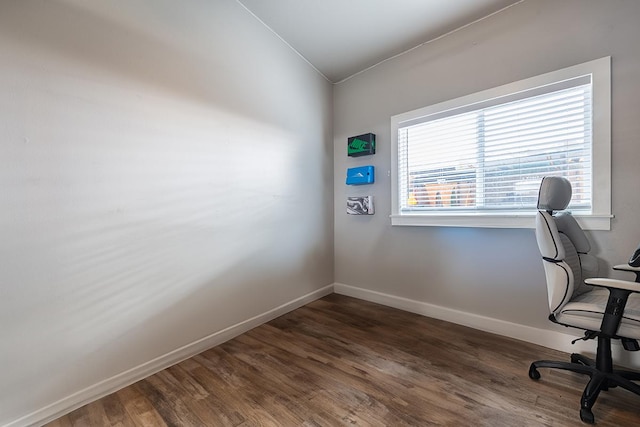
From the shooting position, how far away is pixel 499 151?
235 centimetres

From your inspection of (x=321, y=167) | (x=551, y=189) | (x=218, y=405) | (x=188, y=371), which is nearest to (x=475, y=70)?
(x=551, y=189)

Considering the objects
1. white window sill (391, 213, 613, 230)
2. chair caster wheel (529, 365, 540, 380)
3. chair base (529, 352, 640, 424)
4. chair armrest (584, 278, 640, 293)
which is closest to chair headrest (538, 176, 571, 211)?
white window sill (391, 213, 613, 230)

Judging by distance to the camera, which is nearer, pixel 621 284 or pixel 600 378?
pixel 621 284

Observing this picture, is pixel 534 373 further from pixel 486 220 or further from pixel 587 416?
pixel 486 220

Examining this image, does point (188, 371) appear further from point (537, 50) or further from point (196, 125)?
point (537, 50)

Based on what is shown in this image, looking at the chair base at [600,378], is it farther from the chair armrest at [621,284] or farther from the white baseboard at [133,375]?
the white baseboard at [133,375]

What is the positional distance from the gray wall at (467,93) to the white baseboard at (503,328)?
0.06 m

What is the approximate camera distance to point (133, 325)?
1812 millimetres

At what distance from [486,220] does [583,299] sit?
33.7 inches

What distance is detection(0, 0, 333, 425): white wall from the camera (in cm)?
142

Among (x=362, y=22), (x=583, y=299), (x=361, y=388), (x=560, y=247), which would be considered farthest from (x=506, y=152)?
(x=361, y=388)

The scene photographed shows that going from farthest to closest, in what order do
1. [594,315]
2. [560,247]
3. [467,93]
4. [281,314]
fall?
[281,314] → [467,93] → [560,247] → [594,315]

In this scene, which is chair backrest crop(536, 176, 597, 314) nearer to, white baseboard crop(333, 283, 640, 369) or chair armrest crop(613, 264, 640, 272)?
chair armrest crop(613, 264, 640, 272)

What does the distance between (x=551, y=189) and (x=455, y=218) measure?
889 millimetres
